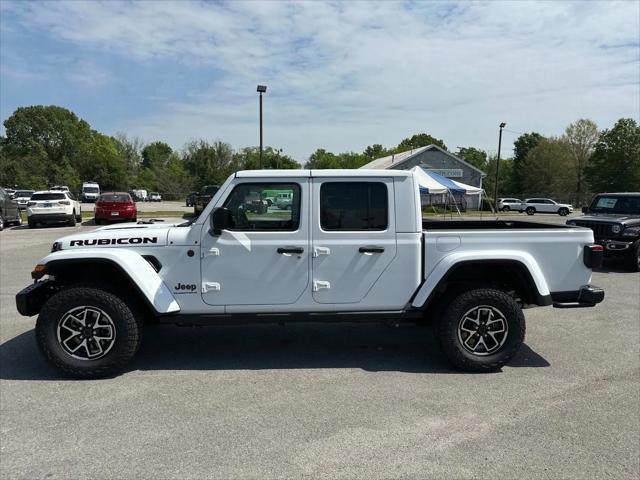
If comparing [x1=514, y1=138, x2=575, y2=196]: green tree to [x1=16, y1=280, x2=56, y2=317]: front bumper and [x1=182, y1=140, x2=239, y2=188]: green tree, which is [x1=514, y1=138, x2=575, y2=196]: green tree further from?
[x1=16, y1=280, x2=56, y2=317]: front bumper

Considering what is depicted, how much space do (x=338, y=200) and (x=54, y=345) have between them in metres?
2.88

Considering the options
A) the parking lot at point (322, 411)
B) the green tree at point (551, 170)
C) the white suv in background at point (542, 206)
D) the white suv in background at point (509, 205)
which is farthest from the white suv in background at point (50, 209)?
the green tree at point (551, 170)

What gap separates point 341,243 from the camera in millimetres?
4469

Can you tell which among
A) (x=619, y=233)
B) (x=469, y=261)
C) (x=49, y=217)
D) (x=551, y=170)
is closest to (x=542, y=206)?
(x=551, y=170)

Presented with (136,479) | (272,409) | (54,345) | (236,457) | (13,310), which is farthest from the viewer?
(13,310)

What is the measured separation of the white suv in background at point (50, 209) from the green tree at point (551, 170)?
65.2m

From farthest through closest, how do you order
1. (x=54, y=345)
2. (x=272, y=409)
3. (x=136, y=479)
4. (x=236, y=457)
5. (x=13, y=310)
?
(x=13, y=310), (x=54, y=345), (x=272, y=409), (x=236, y=457), (x=136, y=479)

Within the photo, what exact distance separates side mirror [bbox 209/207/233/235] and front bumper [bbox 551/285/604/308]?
323 centimetres

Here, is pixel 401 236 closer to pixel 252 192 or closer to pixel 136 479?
pixel 252 192

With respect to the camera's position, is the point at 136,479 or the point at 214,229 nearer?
the point at 136,479

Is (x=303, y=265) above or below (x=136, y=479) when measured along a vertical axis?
above

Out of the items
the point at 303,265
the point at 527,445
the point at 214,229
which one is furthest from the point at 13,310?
the point at 527,445

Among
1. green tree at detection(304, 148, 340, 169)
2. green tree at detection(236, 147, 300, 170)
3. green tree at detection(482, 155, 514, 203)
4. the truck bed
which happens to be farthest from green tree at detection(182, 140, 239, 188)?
the truck bed

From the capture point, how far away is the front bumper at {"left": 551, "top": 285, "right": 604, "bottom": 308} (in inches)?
182
